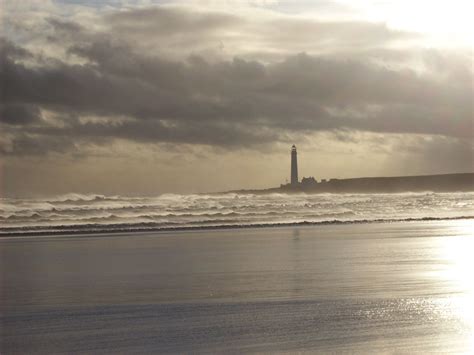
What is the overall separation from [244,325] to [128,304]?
2409mm

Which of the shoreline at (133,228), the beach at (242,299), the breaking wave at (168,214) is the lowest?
the beach at (242,299)

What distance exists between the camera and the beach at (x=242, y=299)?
866 cm

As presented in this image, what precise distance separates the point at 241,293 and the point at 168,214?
27.9 meters

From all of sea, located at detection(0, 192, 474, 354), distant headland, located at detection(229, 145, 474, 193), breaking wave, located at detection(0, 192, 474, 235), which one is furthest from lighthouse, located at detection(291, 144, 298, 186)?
sea, located at detection(0, 192, 474, 354)

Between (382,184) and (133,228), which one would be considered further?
(382,184)

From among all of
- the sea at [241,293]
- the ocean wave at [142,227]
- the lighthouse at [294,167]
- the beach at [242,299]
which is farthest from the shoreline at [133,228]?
the lighthouse at [294,167]

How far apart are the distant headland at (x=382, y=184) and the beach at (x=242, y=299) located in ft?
255

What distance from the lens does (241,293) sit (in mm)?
11984

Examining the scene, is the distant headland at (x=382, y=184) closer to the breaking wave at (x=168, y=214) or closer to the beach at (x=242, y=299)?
the breaking wave at (x=168, y=214)

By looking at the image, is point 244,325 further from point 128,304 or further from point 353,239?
point 353,239

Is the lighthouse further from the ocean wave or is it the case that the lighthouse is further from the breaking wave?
the ocean wave

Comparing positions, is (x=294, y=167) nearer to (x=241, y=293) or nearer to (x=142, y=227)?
(x=142, y=227)

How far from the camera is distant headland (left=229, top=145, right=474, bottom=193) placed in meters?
98.5

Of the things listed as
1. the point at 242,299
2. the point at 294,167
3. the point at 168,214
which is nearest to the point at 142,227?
the point at 168,214
